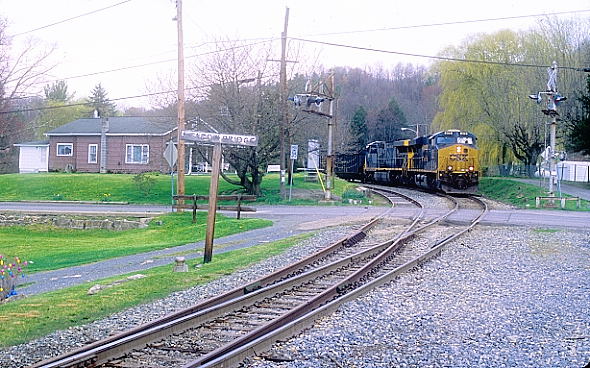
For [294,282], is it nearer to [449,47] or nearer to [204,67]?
[204,67]

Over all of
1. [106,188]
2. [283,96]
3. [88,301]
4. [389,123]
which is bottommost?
[88,301]

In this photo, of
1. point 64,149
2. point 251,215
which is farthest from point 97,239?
point 64,149

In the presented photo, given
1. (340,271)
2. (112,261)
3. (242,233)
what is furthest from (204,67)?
(340,271)

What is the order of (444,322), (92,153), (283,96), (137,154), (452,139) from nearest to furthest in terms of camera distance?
(444,322) → (283,96) → (452,139) → (137,154) → (92,153)

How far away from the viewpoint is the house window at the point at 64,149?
57.5 meters

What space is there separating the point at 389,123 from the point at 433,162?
60409 millimetres

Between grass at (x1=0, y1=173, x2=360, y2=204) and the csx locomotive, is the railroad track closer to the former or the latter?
the csx locomotive

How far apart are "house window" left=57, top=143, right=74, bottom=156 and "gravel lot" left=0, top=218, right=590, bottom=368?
46.6 m

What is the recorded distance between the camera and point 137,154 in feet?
180

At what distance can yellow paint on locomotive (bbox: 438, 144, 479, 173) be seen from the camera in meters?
36.7

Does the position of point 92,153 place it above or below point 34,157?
above

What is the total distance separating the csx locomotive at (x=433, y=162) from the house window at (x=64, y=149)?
25557 millimetres

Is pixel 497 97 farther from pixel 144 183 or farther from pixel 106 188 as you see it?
pixel 106 188

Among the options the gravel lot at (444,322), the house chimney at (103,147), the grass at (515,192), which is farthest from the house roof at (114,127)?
the gravel lot at (444,322)
